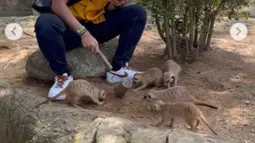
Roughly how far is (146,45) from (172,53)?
72 cm

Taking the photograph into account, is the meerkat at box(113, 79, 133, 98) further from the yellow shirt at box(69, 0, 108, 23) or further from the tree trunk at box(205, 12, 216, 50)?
the tree trunk at box(205, 12, 216, 50)

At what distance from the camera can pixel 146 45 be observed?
15.8 feet

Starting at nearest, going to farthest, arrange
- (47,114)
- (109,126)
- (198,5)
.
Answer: (109,126)
(47,114)
(198,5)

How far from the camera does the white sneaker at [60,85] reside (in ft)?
10.5

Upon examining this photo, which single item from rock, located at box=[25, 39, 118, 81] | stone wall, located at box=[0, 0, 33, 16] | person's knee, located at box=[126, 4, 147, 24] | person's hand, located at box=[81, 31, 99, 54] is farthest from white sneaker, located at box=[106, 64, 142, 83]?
stone wall, located at box=[0, 0, 33, 16]

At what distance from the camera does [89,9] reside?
3.49 meters

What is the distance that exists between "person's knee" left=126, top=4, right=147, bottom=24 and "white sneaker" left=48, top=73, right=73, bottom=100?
0.68 meters

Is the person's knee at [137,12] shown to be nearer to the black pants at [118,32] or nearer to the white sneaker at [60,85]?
the black pants at [118,32]

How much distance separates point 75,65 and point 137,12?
0.64 metres

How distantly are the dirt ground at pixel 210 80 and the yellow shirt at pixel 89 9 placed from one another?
51 cm

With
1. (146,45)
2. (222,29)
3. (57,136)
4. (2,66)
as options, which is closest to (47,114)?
(57,136)

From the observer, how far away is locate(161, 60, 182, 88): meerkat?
3.47 meters

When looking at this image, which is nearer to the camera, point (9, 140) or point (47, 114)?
point (47, 114)

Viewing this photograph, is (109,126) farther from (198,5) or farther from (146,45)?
(146,45)
